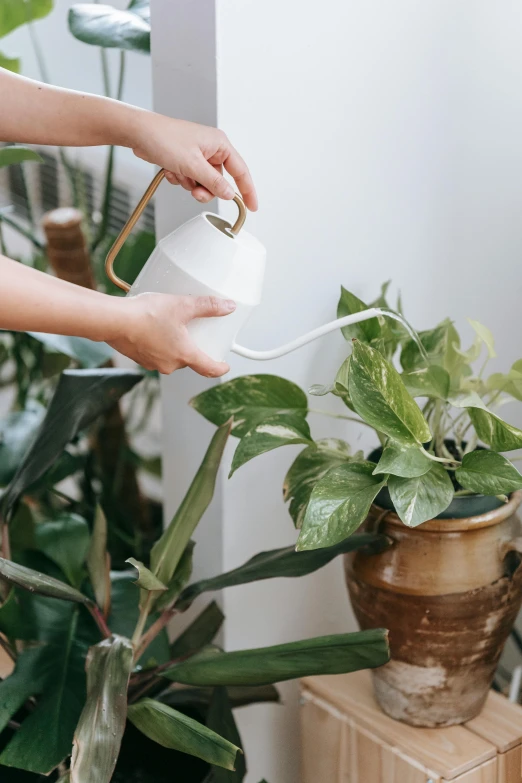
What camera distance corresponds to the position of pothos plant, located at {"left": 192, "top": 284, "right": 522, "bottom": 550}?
0.73 m

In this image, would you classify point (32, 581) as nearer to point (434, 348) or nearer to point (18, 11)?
point (434, 348)

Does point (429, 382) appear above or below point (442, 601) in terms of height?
above

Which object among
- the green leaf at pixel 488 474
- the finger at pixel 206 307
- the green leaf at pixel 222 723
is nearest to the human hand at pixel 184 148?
the finger at pixel 206 307

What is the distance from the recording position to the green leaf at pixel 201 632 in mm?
991

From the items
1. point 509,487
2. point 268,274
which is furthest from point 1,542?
point 509,487

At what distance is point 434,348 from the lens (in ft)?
3.08

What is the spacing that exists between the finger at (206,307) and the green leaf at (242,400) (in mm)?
230

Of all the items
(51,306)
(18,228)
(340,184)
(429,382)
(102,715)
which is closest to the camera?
(51,306)

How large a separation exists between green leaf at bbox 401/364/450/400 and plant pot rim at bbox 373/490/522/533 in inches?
5.0

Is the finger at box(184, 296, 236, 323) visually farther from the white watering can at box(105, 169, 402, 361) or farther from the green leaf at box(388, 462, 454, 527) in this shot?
the green leaf at box(388, 462, 454, 527)

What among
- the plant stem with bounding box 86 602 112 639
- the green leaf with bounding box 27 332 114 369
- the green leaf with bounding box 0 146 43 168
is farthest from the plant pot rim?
the green leaf with bounding box 0 146 43 168

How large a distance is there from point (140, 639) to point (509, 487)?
0.43 meters

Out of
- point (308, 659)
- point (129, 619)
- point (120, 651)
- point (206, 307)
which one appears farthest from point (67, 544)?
point (206, 307)

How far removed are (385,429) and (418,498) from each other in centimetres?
7
